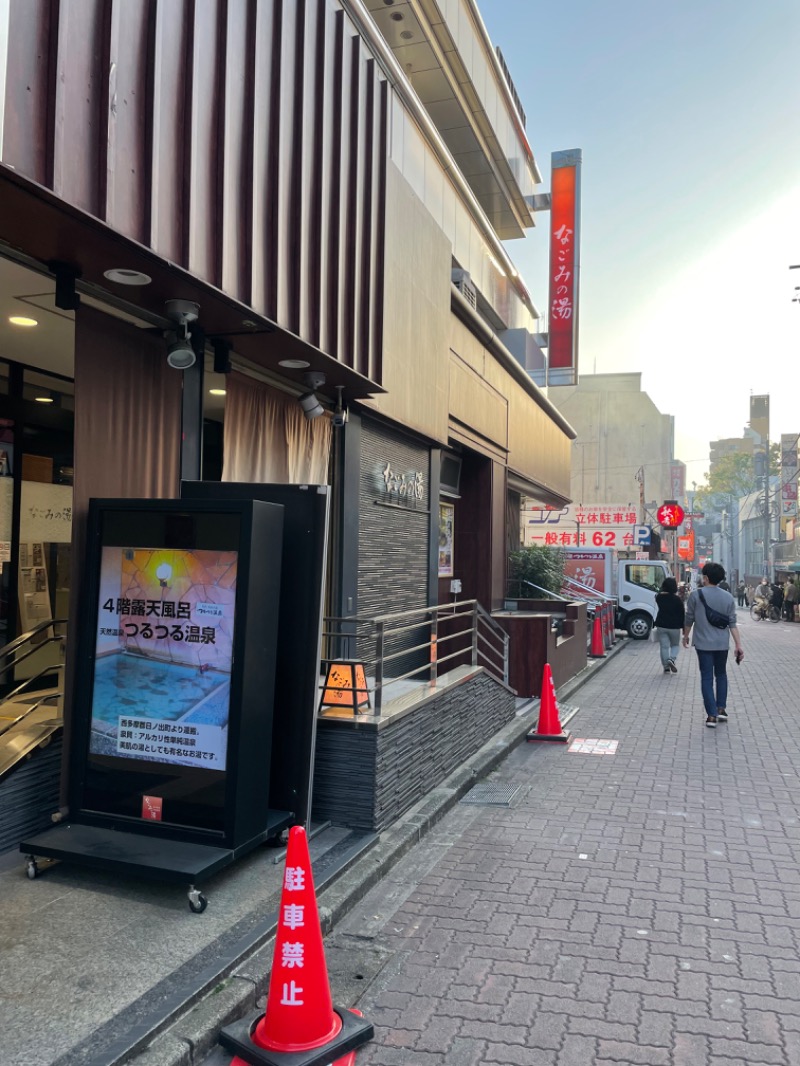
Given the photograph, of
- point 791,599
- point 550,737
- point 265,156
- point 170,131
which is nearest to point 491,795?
point 550,737

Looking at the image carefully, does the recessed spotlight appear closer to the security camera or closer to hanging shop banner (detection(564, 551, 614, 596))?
the security camera

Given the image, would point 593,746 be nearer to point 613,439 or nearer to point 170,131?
point 170,131

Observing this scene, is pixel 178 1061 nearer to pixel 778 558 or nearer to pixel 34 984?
pixel 34 984

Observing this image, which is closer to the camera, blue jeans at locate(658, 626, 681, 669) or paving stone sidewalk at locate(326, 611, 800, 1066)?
paving stone sidewalk at locate(326, 611, 800, 1066)

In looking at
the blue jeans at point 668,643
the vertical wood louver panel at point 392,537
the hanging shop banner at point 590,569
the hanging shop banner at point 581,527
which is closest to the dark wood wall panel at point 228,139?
the vertical wood louver panel at point 392,537

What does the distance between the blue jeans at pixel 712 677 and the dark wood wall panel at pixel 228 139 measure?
550cm

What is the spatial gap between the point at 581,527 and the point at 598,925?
2772 cm

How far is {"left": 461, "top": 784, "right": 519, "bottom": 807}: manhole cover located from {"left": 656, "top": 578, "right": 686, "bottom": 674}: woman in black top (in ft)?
29.4

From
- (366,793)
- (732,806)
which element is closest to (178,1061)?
(366,793)

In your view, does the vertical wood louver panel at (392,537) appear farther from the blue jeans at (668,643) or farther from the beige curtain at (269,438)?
the blue jeans at (668,643)

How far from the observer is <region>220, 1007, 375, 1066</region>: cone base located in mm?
3115

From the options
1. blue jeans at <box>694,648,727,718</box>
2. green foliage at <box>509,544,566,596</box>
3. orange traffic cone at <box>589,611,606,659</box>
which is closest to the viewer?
blue jeans at <box>694,648,727,718</box>

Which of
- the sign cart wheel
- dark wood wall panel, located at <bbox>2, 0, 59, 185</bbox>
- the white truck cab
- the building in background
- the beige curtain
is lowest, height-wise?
the sign cart wheel

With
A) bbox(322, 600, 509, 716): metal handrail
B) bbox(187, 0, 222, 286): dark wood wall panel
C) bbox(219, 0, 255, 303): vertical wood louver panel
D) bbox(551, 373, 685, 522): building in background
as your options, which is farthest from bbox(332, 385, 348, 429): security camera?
bbox(551, 373, 685, 522): building in background
